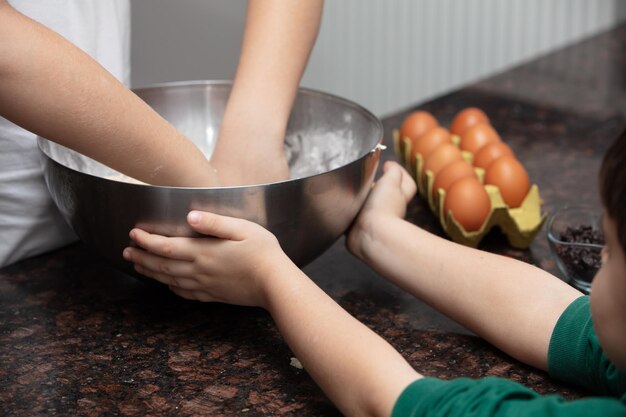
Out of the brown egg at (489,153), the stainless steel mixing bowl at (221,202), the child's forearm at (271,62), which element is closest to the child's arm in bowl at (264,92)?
the child's forearm at (271,62)

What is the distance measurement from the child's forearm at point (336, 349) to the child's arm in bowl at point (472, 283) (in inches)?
6.3

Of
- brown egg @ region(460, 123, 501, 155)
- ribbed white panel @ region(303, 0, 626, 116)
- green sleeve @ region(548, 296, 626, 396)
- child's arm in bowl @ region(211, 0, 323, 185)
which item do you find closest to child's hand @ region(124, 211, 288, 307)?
child's arm in bowl @ region(211, 0, 323, 185)

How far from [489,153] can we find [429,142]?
3.8 inches

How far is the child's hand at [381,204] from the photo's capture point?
43.7 inches

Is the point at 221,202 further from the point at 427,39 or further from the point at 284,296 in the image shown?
the point at 427,39

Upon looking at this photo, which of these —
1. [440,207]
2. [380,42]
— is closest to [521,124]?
[440,207]

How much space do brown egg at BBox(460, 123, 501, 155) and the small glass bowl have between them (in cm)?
26

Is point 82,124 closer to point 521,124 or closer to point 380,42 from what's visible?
point 521,124

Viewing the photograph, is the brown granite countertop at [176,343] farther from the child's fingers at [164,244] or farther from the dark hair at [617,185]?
the dark hair at [617,185]

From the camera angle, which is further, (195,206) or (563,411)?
(195,206)

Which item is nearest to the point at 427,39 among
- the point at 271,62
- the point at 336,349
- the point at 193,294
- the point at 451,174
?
the point at 451,174

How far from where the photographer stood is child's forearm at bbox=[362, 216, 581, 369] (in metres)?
0.91

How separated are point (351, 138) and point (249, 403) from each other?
45 centimetres

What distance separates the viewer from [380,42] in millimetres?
2791
